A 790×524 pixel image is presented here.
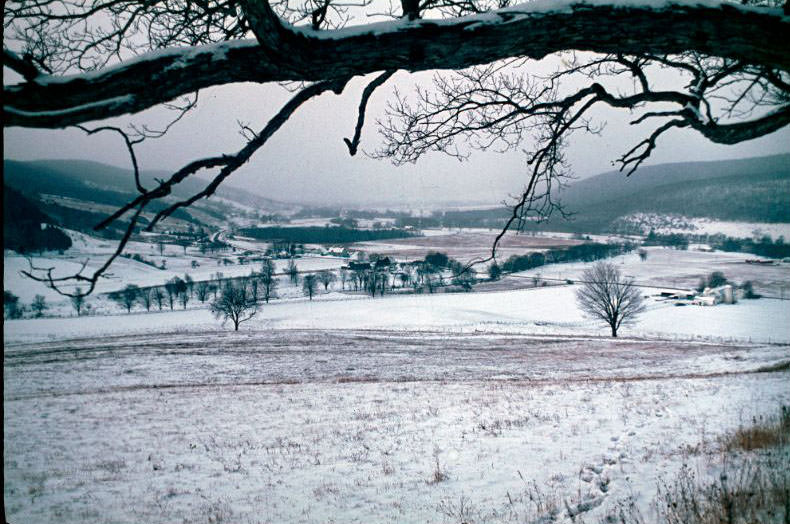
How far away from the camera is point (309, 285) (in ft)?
186

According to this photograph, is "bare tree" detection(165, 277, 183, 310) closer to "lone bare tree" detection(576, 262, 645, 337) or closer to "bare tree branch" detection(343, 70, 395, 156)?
"lone bare tree" detection(576, 262, 645, 337)

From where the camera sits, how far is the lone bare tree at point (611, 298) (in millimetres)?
37438

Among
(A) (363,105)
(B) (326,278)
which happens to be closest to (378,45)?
(A) (363,105)

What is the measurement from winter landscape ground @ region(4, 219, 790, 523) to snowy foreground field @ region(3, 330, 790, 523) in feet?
0.16

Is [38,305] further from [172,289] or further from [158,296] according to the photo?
[172,289]

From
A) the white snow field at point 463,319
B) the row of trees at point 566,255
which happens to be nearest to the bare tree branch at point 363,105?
the white snow field at point 463,319

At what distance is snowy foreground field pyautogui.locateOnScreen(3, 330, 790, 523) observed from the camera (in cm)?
525

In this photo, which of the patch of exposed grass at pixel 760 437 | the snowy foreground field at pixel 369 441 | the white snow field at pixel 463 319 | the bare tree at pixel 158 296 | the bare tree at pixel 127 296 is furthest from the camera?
the bare tree at pixel 158 296

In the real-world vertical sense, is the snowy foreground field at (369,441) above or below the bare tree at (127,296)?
above

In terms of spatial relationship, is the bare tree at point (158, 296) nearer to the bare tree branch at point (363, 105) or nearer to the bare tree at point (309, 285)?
the bare tree at point (309, 285)

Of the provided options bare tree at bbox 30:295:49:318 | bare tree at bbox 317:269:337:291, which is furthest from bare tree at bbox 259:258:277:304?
bare tree at bbox 30:295:49:318

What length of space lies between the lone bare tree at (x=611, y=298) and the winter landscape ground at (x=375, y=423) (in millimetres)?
7703

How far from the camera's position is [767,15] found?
2.54 metres

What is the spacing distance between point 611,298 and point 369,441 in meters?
36.2
